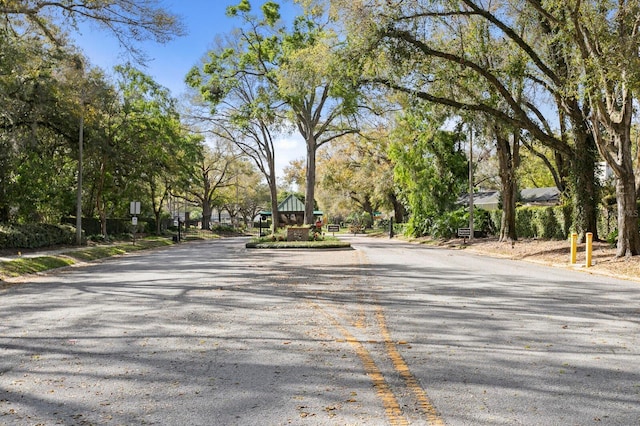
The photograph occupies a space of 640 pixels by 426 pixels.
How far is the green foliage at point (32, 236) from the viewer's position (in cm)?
2431

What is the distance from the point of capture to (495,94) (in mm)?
23359

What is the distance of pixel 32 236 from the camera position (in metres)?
25.7

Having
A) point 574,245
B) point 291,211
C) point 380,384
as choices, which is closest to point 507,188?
point 574,245

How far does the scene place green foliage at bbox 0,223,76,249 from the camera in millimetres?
24309

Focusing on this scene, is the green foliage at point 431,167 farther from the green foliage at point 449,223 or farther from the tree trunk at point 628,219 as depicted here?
the tree trunk at point 628,219

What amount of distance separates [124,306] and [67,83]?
17.8 metres

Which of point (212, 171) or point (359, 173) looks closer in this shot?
point (359, 173)

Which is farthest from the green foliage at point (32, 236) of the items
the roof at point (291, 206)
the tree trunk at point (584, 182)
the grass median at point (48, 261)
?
the tree trunk at point (584, 182)

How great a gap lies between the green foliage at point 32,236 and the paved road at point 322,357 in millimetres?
14206

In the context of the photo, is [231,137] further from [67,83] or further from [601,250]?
[601,250]

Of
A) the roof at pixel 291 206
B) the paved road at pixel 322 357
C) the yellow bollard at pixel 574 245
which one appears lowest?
the paved road at pixel 322 357

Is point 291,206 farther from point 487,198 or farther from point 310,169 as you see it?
point 487,198

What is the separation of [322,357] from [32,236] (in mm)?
23569

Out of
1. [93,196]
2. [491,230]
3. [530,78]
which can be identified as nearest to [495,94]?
[530,78]
